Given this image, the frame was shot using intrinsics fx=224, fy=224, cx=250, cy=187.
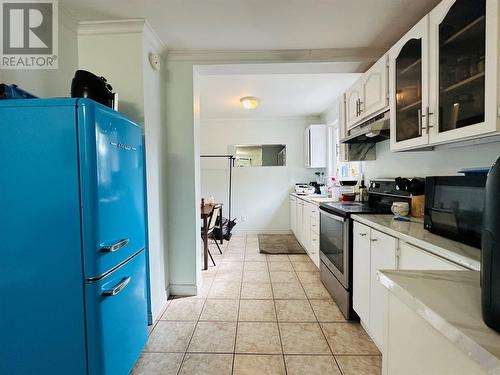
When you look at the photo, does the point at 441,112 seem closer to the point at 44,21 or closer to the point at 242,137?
the point at 44,21

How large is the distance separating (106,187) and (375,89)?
2.14 m

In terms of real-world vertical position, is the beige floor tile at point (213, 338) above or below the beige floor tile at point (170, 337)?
above

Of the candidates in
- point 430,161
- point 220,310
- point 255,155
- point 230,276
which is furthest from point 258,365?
point 255,155

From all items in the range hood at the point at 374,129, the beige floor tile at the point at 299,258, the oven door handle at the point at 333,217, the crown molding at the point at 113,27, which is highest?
the crown molding at the point at 113,27

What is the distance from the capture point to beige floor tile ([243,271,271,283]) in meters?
2.63

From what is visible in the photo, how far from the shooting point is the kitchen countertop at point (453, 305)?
40 centimetres

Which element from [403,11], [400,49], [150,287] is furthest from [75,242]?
[403,11]

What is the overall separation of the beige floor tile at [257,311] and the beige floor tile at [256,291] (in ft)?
0.31

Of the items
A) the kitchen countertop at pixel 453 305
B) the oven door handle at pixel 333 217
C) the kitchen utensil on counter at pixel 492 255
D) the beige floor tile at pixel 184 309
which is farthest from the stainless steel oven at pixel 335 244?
the kitchen utensil on counter at pixel 492 255

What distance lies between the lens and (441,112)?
129 centimetres

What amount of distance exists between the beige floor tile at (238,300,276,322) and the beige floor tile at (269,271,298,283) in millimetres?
489

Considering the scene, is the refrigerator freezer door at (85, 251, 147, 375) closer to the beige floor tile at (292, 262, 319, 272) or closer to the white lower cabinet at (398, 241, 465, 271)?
the white lower cabinet at (398, 241, 465, 271)

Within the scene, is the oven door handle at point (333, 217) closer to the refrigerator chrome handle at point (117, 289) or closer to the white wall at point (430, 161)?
the white wall at point (430, 161)

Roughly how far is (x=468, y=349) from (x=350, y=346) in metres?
1.47
